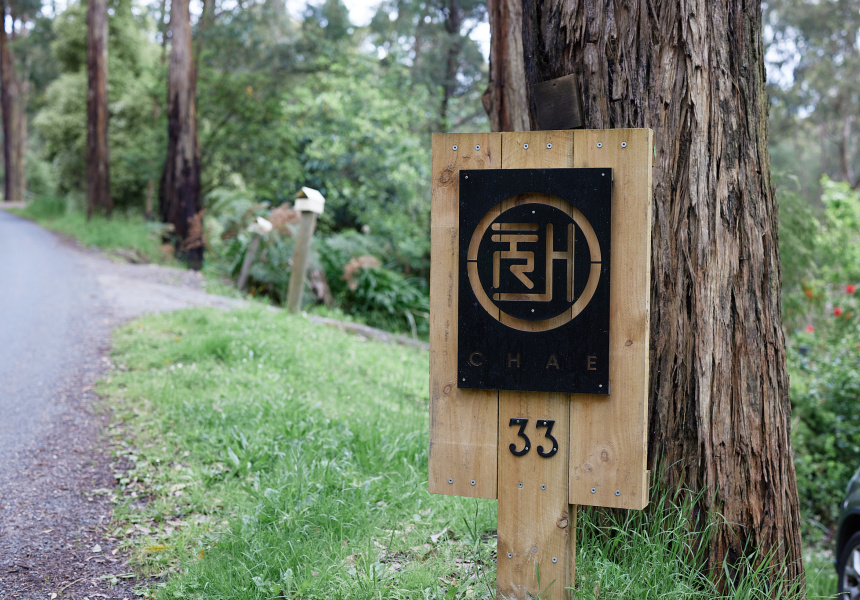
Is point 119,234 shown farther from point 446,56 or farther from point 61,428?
point 61,428

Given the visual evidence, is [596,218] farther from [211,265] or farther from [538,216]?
[211,265]

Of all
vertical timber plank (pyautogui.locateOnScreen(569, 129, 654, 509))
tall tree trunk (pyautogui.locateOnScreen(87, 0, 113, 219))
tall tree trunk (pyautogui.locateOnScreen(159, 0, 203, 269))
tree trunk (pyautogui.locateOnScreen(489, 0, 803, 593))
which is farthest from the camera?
tall tree trunk (pyautogui.locateOnScreen(87, 0, 113, 219))

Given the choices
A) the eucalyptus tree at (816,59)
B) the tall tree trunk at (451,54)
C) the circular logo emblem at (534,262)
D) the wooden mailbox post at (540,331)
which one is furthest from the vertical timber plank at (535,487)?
the eucalyptus tree at (816,59)

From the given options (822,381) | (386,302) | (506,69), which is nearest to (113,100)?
(386,302)

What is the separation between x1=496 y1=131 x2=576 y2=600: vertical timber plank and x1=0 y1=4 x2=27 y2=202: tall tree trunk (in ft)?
112

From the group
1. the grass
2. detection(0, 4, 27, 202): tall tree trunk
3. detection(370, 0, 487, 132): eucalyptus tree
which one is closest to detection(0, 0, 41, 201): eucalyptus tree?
detection(0, 4, 27, 202): tall tree trunk

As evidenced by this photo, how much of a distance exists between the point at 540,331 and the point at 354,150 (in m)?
13.2

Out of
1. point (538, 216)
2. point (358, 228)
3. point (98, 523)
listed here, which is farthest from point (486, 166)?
point (358, 228)

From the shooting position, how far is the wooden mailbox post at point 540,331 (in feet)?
7.41

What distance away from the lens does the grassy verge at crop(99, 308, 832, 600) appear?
270 cm

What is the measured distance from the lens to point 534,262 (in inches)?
89.8

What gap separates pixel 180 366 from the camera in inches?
224

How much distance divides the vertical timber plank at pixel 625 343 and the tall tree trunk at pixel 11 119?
34.2 metres

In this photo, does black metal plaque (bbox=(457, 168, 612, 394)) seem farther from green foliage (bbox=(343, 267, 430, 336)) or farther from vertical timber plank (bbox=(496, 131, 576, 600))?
green foliage (bbox=(343, 267, 430, 336))
